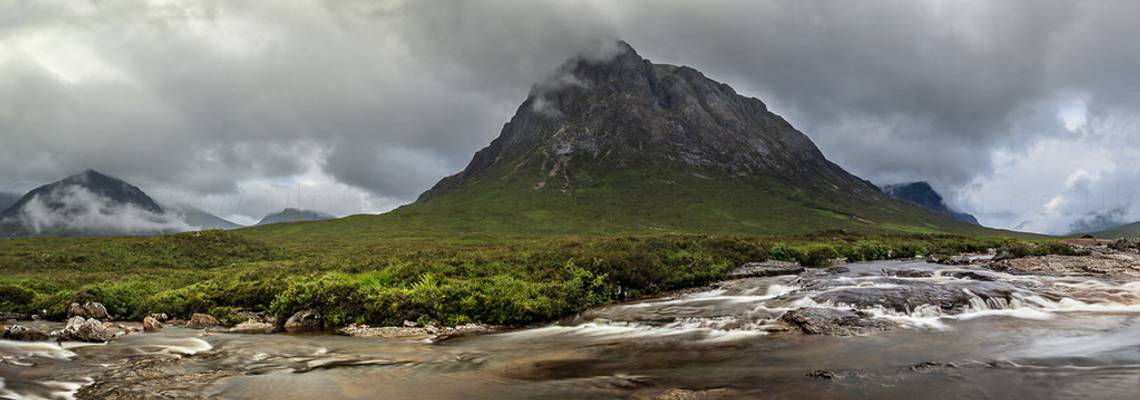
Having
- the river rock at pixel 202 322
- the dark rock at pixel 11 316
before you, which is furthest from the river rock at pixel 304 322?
the dark rock at pixel 11 316

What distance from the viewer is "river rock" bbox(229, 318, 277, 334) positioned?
75.5 feet

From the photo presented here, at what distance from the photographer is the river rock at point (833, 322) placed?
18344 mm

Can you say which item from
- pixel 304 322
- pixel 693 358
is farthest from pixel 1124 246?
pixel 304 322

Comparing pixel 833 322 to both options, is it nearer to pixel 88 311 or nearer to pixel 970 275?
pixel 970 275

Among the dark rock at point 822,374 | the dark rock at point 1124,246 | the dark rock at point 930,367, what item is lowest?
the dark rock at point 822,374

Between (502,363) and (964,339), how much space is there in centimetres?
1446

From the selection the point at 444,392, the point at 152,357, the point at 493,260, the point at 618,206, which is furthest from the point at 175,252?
the point at 618,206

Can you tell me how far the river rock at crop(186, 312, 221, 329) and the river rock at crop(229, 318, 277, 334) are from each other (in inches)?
69.1

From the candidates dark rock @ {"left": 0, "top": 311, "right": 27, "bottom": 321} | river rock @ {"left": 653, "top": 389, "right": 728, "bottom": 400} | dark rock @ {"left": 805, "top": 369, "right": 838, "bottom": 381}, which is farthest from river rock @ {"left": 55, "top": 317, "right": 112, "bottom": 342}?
dark rock @ {"left": 805, "top": 369, "right": 838, "bottom": 381}

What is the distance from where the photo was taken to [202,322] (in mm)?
25156

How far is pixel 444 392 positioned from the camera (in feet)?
41.4

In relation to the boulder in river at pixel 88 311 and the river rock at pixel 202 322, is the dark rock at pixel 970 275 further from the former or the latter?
the boulder in river at pixel 88 311

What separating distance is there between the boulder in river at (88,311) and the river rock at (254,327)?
8279 mm

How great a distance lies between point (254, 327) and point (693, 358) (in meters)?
19.7
